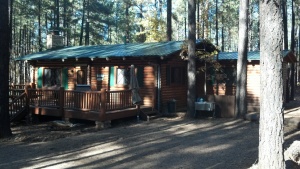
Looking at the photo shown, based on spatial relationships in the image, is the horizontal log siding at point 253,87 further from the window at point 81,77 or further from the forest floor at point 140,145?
the window at point 81,77

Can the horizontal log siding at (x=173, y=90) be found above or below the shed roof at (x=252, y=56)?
below

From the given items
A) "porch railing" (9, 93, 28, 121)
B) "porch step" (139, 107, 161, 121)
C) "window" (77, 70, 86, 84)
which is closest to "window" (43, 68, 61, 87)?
"window" (77, 70, 86, 84)

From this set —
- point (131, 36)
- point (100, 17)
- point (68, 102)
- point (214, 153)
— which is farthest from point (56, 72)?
point (131, 36)

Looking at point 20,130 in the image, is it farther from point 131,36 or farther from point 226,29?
point 226,29

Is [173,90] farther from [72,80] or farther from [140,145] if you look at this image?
[140,145]

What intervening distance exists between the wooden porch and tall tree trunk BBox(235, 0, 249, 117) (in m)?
4.48

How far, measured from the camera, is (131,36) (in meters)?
42.7

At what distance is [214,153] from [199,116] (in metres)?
6.94

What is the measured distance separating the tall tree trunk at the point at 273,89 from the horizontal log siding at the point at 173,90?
10151 millimetres

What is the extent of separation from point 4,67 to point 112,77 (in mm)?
6570

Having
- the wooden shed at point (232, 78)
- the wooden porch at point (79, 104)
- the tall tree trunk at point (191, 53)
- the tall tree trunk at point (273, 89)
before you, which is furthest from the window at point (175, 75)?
the tall tree trunk at point (273, 89)

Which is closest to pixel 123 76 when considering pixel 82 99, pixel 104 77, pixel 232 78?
pixel 104 77

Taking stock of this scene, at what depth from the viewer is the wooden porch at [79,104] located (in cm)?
1206

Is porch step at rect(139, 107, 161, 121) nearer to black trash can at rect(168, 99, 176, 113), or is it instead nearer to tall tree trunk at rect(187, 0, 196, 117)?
black trash can at rect(168, 99, 176, 113)
